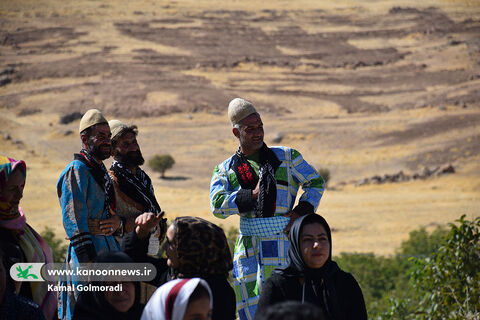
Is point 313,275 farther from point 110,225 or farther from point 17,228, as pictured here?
point 17,228

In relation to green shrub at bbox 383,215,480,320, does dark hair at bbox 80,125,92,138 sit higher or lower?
higher

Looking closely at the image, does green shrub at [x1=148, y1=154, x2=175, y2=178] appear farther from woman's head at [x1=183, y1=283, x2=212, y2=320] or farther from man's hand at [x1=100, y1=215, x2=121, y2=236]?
woman's head at [x1=183, y1=283, x2=212, y2=320]

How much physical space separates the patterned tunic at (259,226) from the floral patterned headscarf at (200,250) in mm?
1227

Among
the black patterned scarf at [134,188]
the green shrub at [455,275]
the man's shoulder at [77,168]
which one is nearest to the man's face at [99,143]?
the man's shoulder at [77,168]

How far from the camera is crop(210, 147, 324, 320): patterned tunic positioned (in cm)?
445

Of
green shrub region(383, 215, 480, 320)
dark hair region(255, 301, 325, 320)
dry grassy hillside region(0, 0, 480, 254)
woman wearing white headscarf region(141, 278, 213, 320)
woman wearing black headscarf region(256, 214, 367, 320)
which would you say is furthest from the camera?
dry grassy hillside region(0, 0, 480, 254)

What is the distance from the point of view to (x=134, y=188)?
14.9 ft

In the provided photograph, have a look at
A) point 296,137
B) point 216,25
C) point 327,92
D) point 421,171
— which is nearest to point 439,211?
point 421,171

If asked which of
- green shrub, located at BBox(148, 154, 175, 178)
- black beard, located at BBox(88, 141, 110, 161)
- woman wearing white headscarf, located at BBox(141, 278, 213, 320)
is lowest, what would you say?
green shrub, located at BBox(148, 154, 175, 178)

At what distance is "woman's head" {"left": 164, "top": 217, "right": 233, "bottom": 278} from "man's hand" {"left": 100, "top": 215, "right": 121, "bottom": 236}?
0.96 metres

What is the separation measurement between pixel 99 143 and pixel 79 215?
0.47 metres

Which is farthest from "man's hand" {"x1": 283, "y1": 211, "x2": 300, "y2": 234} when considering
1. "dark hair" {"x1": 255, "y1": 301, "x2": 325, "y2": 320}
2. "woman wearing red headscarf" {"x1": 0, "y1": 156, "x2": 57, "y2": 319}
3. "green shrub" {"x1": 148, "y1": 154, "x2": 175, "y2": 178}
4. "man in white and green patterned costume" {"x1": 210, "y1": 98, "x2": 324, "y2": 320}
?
"green shrub" {"x1": 148, "y1": 154, "x2": 175, "y2": 178}

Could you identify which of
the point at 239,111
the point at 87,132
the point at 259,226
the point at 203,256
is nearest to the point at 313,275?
the point at 203,256

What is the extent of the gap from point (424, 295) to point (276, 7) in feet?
228
